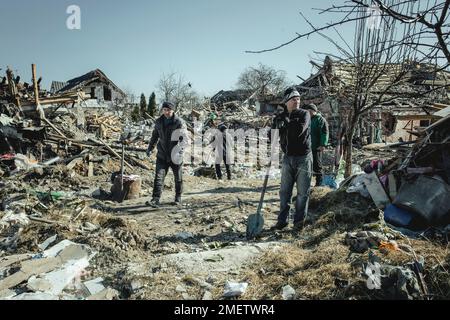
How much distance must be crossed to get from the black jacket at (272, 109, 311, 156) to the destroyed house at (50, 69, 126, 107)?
113 feet

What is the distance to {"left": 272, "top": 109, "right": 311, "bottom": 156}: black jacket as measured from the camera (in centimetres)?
442

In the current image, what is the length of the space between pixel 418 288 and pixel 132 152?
10.3 metres

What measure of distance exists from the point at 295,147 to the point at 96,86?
125 ft

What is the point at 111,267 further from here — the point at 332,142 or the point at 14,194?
the point at 332,142

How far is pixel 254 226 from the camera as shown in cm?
446

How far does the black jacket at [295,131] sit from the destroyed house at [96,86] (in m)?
34.5

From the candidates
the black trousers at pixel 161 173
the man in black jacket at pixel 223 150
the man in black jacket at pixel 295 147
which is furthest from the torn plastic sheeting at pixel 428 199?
the man in black jacket at pixel 223 150

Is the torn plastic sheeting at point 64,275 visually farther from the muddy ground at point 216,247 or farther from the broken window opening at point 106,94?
the broken window opening at point 106,94

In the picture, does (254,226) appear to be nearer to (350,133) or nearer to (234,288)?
(234,288)

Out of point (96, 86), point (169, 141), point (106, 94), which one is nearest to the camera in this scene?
point (169, 141)

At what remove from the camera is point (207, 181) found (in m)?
9.30

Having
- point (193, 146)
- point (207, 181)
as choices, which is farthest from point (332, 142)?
point (207, 181)

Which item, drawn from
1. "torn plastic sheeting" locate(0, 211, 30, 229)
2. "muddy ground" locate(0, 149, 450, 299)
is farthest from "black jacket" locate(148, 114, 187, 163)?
"torn plastic sheeting" locate(0, 211, 30, 229)

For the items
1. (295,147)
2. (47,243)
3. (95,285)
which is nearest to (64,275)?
(95,285)
